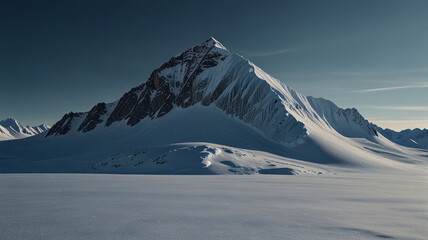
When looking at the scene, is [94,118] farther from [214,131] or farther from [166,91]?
[214,131]

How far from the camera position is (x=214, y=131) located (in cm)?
6900

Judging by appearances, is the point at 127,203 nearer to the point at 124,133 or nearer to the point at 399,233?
the point at 399,233

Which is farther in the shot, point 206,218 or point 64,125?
point 64,125

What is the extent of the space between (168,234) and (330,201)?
776 centimetres

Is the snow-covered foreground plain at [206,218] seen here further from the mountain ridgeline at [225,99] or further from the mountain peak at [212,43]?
the mountain peak at [212,43]

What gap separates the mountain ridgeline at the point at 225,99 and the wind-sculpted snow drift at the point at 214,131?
327 millimetres

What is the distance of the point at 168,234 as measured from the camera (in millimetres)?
6340

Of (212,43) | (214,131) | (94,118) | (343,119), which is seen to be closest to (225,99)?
(214,131)

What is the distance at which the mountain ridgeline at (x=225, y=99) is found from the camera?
221ft

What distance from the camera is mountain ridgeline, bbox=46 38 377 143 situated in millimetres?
67438

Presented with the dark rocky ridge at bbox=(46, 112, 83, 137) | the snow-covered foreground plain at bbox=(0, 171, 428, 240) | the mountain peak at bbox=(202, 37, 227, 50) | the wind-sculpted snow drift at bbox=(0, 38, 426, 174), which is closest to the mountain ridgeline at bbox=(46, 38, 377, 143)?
the mountain peak at bbox=(202, 37, 227, 50)

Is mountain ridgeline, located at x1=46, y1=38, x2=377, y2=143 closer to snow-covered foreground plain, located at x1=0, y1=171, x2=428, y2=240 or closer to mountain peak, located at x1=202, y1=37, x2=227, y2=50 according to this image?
mountain peak, located at x1=202, y1=37, x2=227, y2=50

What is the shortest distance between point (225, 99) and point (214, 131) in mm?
15477

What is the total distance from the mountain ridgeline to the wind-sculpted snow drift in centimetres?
33
